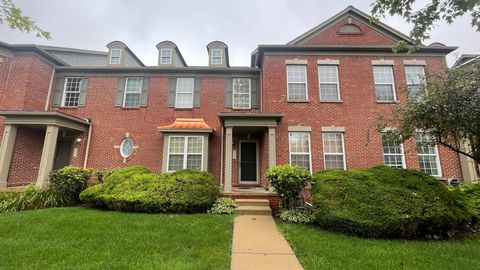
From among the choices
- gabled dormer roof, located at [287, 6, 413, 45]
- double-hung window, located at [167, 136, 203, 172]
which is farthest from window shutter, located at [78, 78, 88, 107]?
gabled dormer roof, located at [287, 6, 413, 45]

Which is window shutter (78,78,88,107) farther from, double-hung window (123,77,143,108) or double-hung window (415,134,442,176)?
double-hung window (415,134,442,176)

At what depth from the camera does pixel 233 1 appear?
1033 centimetres

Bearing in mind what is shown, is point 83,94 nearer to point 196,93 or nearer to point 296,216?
point 196,93

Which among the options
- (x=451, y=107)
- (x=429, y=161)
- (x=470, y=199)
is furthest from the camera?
(x=429, y=161)

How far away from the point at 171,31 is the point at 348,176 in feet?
71.1

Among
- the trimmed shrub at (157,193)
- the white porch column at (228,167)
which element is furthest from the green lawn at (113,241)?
the white porch column at (228,167)

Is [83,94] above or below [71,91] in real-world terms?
below

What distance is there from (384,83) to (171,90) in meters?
10.7

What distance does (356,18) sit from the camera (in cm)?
1144

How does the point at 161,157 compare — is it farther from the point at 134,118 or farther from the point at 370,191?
the point at 370,191

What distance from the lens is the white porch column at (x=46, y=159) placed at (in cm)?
915

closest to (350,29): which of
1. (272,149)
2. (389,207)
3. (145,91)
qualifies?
(272,149)

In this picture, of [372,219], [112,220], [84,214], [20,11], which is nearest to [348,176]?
[372,219]

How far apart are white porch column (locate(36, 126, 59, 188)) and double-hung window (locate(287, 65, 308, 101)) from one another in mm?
10623
